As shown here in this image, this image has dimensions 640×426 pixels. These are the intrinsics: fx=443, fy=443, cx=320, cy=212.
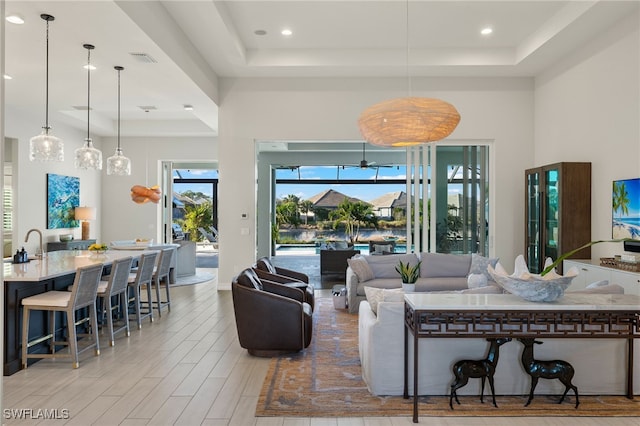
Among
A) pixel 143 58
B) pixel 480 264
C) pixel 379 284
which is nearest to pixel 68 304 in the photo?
pixel 143 58

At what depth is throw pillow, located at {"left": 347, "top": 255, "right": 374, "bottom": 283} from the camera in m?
6.37

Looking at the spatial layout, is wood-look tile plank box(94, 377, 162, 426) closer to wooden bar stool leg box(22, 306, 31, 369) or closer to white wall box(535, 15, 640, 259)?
wooden bar stool leg box(22, 306, 31, 369)

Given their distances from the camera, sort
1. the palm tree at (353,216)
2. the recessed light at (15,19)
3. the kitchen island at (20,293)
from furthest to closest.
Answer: the palm tree at (353,216)
the recessed light at (15,19)
the kitchen island at (20,293)

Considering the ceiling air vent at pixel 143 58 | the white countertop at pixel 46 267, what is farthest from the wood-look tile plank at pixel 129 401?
the ceiling air vent at pixel 143 58

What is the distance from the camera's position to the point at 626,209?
548cm

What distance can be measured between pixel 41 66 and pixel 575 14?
23.9ft

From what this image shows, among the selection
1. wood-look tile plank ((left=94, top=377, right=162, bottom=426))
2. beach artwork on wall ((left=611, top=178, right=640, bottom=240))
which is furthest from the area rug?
beach artwork on wall ((left=611, top=178, right=640, bottom=240))

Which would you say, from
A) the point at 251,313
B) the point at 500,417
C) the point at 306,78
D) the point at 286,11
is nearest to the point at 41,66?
the point at 286,11

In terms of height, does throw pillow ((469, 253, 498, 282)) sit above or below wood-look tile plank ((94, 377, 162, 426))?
above

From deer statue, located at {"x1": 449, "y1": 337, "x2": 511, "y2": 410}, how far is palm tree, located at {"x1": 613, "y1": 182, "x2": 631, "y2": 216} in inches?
135

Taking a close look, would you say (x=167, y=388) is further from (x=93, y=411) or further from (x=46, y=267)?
(x=46, y=267)

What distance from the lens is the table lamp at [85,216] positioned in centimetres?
1003

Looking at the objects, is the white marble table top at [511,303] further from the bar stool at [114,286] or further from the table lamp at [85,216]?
the table lamp at [85,216]

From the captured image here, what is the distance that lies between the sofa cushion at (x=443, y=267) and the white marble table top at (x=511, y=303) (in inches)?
126
